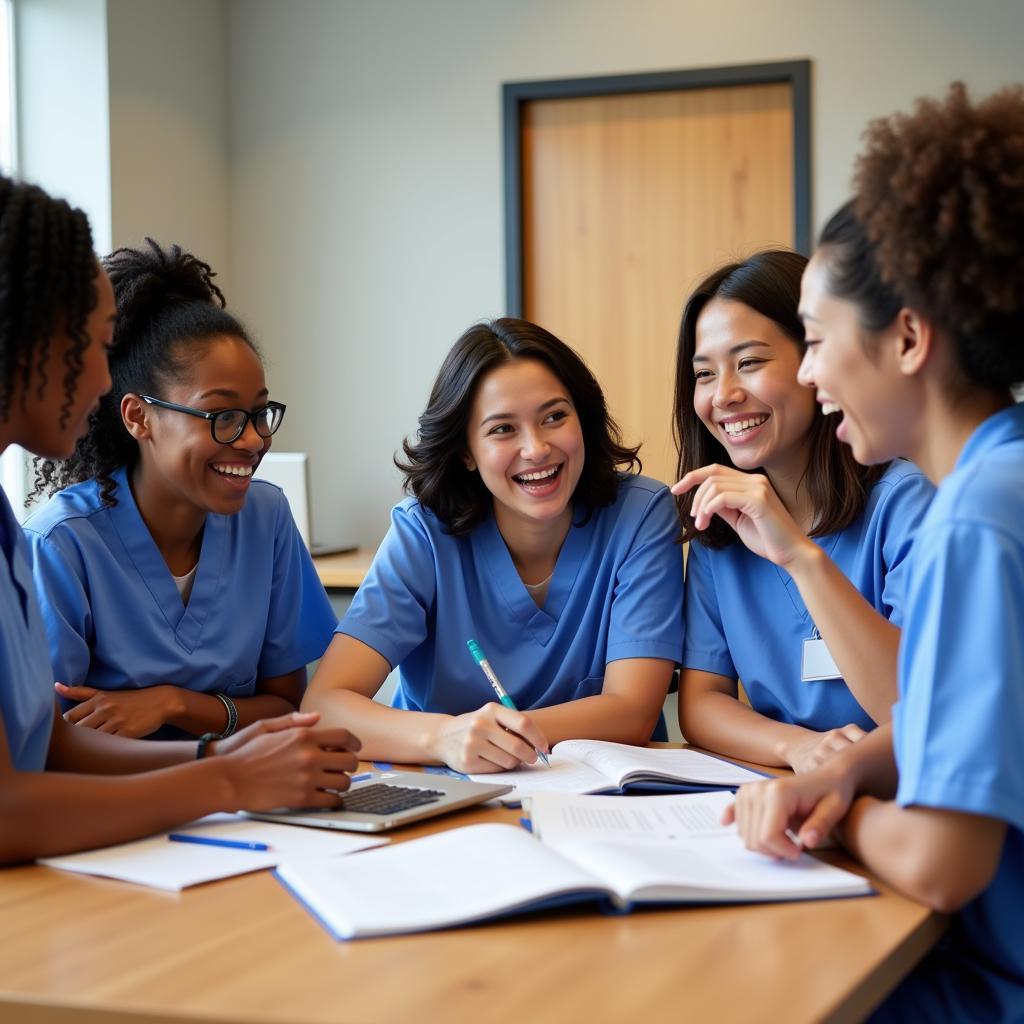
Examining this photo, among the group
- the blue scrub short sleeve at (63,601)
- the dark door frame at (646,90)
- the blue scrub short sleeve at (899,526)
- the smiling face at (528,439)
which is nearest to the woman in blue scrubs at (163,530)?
the blue scrub short sleeve at (63,601)

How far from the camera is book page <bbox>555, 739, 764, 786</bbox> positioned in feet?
4.67

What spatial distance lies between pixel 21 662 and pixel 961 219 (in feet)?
3.29

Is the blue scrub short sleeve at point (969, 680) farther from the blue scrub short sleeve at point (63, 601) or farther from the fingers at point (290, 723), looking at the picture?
the blue scrub short sleeve at point (63, 601)

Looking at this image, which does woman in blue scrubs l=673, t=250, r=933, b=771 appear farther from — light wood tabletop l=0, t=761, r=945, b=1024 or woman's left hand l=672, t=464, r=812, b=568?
light wood tabletop l=0, t=761, r=945, b=1024

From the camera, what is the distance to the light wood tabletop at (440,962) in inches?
33.4

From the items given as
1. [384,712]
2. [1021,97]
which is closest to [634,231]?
[384,712]

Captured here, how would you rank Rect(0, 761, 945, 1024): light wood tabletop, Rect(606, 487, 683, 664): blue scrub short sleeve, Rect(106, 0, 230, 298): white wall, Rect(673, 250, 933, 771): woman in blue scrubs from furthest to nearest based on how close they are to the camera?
Rect(106, 0, 230, 298): white wall < Rect(606, 487, 683, 664): blue scrub short sleeve < Rect(673, 250, 933, 771): woman in blue scrubs < Rect(0, 761, 945, 1024): light wood tabletop

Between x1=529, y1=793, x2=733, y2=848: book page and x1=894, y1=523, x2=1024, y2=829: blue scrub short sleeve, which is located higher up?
x1=894, y1=523, x2=1024, y2=829: blue scrub short sleeve

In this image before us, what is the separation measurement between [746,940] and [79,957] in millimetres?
512

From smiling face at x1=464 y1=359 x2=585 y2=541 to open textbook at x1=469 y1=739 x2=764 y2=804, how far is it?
0.47 m

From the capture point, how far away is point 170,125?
13.9 feet

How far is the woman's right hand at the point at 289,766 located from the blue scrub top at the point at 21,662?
0.20 meters

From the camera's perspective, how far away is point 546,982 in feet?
2.92

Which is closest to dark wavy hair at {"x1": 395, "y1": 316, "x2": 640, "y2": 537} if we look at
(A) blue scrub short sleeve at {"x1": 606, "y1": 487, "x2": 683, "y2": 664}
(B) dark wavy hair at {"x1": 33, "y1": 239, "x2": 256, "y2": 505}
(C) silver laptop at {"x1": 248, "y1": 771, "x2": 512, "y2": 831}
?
(A) blue scrub short sleeve at {"x1": 606, "y1": 487, "x2": 683, "y2": 664}
